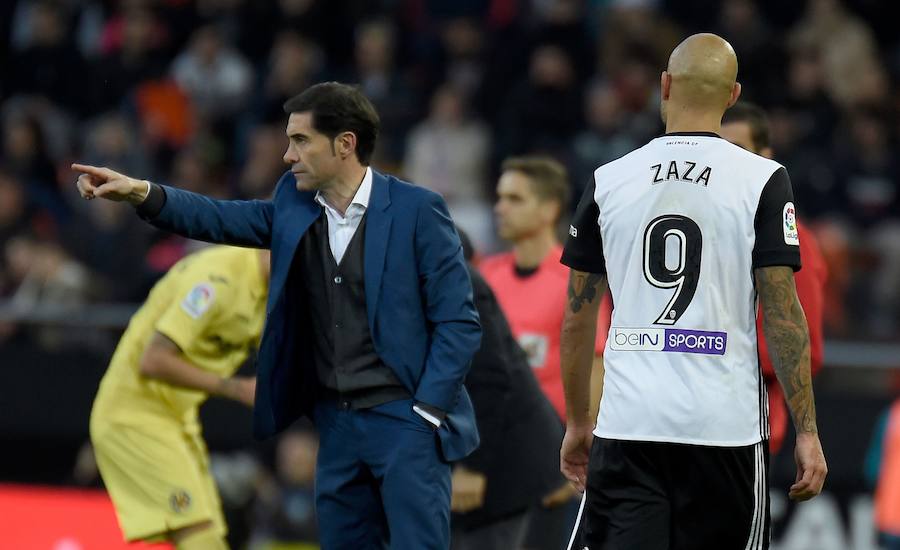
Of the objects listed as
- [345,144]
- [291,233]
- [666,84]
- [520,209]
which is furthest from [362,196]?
[520,209]

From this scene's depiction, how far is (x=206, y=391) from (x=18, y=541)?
9.40 ft

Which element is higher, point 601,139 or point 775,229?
point 601,139

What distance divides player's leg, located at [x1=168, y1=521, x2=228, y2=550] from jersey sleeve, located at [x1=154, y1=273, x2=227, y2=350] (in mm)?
844

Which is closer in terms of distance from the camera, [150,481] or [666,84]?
[666,84]

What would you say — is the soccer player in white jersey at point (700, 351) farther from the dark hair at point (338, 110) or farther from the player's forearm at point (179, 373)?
the player's forearm at point (179, 373)

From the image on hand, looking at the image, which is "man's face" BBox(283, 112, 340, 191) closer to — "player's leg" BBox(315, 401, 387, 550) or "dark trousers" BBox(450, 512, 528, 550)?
"player's leg" BBox(315, 401, 387, 550)

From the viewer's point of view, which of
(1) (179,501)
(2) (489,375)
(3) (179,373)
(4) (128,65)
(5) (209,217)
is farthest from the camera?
(4) (128,65)

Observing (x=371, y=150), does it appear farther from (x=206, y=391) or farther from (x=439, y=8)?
(x=439, y=8)

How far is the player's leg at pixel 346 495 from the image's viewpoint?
559cm

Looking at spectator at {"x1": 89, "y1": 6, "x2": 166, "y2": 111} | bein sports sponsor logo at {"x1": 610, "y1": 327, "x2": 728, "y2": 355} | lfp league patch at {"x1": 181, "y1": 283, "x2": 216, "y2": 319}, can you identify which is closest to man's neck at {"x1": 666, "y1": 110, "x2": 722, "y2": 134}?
bein sports sponsor logo at {"x1": 610, "y1": 327, "x2": 728, "y2": 355}

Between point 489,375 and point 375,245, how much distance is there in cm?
113

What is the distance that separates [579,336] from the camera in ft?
16.3

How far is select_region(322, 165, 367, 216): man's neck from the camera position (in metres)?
5.61

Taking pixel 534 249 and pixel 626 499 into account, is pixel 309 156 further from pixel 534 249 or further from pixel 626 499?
pixel 534 249
